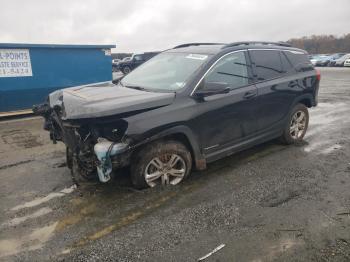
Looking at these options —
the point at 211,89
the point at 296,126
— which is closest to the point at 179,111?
the point at 211,89

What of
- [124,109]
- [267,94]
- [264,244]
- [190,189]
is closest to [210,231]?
[264,244]

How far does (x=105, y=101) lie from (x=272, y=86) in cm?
275

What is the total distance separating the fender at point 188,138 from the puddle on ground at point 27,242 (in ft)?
4.09

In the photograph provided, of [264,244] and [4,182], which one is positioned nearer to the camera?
[264,244]

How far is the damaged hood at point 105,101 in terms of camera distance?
373 centimetres

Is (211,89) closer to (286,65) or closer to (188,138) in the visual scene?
(188,138)

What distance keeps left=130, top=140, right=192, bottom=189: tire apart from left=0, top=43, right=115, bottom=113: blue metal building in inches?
265

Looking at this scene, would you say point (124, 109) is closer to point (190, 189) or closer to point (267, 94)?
point (190, 189)

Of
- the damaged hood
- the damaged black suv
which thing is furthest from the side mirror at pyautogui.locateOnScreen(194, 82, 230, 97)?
the damaged hood

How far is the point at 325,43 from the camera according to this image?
2635 inches

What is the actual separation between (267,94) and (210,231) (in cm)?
266

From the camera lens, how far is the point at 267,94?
529cm

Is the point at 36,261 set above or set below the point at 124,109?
below

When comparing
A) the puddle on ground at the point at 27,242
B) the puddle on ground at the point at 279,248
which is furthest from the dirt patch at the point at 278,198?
the puddle on ground at the point at 27,242
